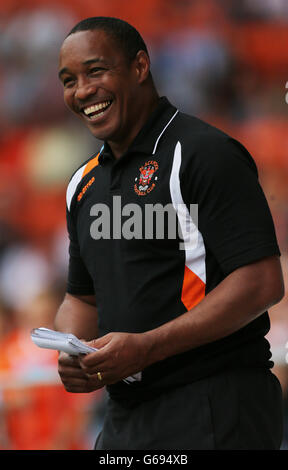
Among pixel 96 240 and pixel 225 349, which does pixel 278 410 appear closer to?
pixel 225 349

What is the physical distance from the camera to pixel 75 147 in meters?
5.48

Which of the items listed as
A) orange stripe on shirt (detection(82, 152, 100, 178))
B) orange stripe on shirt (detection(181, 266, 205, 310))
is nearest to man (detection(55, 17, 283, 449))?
orange stripe on shirt (detection(181, 266, 205, 310))

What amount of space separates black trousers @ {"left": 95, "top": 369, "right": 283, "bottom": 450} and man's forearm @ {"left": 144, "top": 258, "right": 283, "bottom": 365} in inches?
5.2

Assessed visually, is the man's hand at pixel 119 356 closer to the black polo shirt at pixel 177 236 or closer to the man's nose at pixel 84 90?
the black polo shirt at pixel 177 236

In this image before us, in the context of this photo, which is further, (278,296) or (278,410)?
(278,410)

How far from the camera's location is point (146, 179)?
175 centimetres

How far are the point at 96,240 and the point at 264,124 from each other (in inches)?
148

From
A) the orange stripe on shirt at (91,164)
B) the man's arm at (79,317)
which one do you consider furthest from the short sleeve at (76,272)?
the orange stripe on shirt at (91,164)

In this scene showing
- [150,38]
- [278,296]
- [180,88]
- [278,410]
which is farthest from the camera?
[150,38]

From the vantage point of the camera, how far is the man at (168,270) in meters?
1.61

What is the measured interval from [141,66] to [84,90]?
0.55 ft

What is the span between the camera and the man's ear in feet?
6.17
